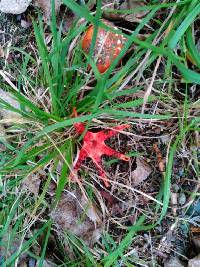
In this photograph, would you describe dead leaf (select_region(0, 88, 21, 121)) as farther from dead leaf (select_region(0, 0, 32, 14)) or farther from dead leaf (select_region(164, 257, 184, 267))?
dead leaf (select_region(164, 257, 184, 267))

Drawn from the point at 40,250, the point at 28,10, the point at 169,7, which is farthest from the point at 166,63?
the point at 40,250

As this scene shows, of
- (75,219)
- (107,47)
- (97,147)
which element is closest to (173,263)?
(75,219)

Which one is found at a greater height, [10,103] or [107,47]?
[107,47]

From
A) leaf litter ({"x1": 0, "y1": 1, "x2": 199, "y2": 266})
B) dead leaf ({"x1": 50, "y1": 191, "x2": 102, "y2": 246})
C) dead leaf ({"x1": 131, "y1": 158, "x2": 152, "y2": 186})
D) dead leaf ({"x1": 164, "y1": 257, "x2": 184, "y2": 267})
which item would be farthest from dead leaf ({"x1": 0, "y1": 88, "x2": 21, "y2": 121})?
dead leaf ({"x1": 164, "y1": 257, "x2": 184, "y2": 267})

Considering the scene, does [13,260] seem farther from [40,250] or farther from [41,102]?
[41,102]

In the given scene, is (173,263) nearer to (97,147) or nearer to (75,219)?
(75,219)

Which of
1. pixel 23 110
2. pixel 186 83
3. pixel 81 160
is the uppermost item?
pixel 186 83
